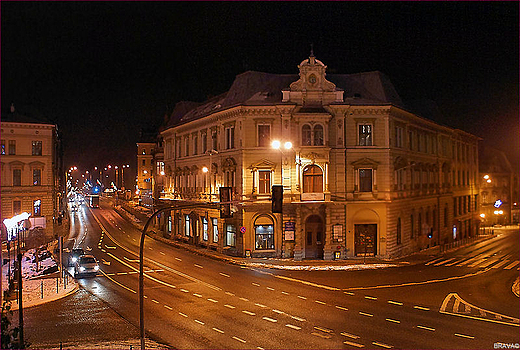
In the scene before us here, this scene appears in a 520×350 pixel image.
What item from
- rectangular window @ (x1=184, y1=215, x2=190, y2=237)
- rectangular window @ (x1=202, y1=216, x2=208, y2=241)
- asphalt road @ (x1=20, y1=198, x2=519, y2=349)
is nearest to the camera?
asphalt road @ (x1=20, y1=198, x2=519, y2=349)

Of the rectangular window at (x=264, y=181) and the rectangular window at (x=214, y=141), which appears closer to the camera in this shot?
the rectangular window at (x=264, y=181)

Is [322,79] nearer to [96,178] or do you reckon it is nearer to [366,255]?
[366,255]

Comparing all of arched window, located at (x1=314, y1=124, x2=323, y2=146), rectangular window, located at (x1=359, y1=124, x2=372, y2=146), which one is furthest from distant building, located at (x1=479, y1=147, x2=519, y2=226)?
arched window, located at (x1=314, y1=124, x2=323, y2=146)

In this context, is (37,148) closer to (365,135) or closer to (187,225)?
(187,225)

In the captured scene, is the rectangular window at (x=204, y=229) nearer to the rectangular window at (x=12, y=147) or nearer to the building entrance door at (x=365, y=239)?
the building entrance door at (x=365, y=239)

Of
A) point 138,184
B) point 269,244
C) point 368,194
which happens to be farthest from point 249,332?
point 138,184

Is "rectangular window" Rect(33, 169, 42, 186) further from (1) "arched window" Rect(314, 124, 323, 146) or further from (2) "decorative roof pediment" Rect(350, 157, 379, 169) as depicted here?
(2) "decorative roof pediment" Rect(350, 157, 379, 169)

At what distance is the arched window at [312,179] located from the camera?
4672cm

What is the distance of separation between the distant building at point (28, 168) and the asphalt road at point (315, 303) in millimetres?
21093

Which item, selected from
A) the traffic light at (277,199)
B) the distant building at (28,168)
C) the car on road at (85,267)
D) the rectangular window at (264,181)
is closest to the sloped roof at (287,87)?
the rectangular window at (264,181)

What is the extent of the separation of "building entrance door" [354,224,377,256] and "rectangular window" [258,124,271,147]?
12.4 m

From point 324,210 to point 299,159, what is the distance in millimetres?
5597

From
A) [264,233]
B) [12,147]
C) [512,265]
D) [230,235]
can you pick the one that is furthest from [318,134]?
[12,147]

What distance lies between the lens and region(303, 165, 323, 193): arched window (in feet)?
153
